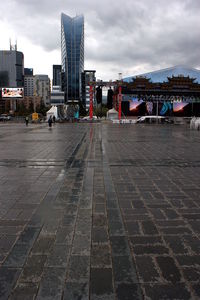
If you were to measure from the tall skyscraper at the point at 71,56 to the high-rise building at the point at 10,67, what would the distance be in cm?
2703

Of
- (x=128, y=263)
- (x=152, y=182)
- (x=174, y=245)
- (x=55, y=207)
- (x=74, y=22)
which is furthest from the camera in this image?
(x=74, y=22)

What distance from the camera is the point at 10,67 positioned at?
488 ft

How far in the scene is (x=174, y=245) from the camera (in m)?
3.27

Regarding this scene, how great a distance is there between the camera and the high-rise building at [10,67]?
14725 cm

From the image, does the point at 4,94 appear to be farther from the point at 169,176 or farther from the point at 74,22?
the point at 74,22

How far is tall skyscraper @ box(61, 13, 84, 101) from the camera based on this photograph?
165m

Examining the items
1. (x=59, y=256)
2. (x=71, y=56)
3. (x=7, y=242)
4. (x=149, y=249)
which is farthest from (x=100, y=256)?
(x=71, y=56)

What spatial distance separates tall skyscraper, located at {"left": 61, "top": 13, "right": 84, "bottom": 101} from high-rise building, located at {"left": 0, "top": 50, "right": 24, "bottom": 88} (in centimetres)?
2703

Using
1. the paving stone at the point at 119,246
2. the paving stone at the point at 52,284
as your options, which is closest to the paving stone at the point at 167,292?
the paving stone at the point at 119,246

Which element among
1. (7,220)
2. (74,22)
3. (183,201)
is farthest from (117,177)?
(74,22)

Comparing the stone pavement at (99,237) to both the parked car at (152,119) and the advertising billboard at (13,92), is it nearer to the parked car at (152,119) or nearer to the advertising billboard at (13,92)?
the parked car at (152,119)

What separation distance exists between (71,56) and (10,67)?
1484 inches

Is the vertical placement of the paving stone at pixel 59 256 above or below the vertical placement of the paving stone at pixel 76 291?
above

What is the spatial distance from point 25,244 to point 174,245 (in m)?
1.75
